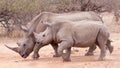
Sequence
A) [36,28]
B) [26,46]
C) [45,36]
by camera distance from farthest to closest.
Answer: [36,28]
[26,46]
[45,36]

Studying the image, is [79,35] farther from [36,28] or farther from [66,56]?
Answer: [36,28]

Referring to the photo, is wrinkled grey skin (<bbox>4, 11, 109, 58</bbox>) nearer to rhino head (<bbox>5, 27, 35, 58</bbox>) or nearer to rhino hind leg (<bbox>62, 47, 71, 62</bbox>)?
rhino head (<bbox>5, 27, 35, 58</bbox>)

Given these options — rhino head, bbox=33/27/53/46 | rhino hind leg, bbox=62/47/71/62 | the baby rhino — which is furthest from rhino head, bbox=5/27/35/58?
rhino hind leg, bbox=62/47/71/62

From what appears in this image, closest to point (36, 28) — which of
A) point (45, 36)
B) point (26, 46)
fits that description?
point (26, 46)

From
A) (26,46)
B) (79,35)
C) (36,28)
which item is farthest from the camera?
(36,28)

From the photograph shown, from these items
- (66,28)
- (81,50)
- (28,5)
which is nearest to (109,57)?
(66,28)

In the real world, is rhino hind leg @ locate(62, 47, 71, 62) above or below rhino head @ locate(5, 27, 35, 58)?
above

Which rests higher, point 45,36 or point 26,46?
point 45,36

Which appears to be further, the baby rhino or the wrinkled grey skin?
the wrinkled grey skin

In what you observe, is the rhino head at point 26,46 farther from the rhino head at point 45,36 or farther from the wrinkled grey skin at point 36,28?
the rhino head at point 45,36

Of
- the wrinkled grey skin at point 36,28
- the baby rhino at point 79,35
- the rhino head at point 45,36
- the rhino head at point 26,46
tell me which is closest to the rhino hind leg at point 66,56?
the baby rhino at point 79,35

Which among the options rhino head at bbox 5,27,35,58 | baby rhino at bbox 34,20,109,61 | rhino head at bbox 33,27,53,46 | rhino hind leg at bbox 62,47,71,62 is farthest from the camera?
rhino head at bbox 5,27,35,58

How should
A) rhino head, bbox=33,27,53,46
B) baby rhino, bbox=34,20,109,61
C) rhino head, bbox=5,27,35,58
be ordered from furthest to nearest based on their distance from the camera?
1. rhino head, bbox=5,27,35,58
2. rhino head, bbox=33,27,53,46
3. baby rhino, bbox=34,20,109,61

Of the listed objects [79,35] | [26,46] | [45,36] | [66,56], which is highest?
[79,35]
